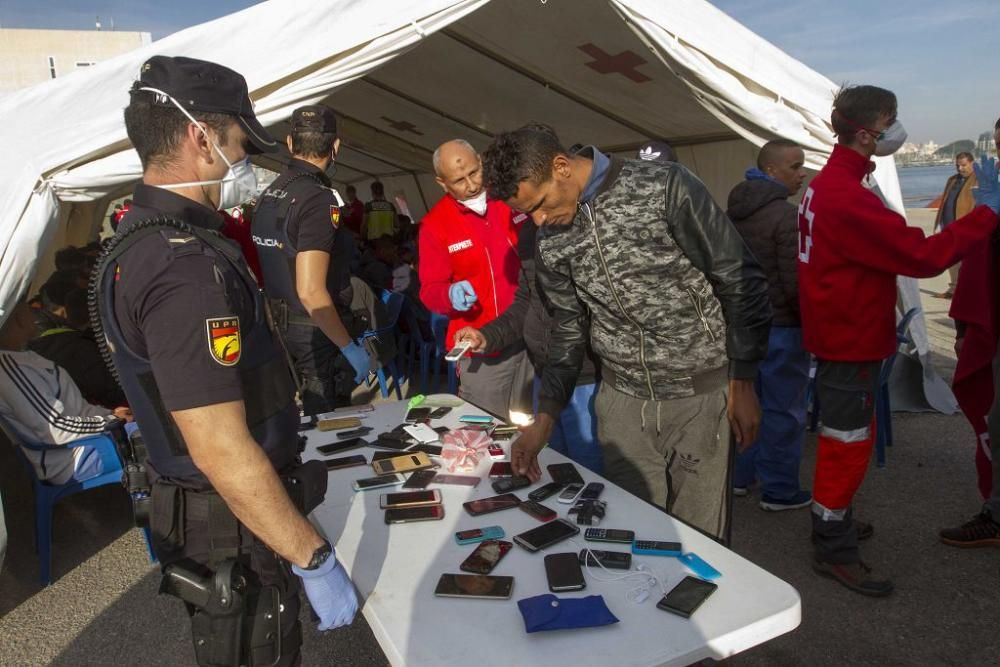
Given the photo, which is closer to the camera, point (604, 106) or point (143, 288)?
point (143, 288)

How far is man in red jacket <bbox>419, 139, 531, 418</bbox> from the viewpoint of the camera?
3.07 meters

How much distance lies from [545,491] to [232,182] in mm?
1170

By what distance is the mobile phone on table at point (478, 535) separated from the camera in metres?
1.64

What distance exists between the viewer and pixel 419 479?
2.00 metres

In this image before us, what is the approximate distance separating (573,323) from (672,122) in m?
3.50

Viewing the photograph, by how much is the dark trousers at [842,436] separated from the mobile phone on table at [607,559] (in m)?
1.46

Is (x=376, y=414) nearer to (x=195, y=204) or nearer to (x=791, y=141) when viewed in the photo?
(x=195, y=204)

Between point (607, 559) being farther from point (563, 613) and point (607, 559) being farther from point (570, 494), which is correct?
point (570, 494)

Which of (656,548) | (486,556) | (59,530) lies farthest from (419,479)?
(59,530)

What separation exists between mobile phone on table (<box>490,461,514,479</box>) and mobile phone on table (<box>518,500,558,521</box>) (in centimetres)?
20

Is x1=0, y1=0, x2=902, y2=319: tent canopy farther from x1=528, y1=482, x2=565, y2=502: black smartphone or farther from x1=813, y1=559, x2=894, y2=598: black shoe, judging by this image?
x1=528, y1=482, x2=565, y2=502: black smartphone

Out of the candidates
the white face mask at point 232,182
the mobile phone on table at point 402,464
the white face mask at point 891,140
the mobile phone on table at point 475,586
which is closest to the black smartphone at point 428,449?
the mobile phone on table at point 402,464

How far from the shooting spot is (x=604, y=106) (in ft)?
17.3

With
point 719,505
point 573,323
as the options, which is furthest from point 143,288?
point 719,505
